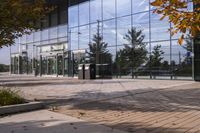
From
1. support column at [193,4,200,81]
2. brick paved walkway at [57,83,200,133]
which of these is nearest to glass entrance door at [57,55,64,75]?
support column at [193,4,200,81]

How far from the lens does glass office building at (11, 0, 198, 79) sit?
2230cm

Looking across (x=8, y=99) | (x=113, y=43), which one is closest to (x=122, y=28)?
(x=113, y=43)

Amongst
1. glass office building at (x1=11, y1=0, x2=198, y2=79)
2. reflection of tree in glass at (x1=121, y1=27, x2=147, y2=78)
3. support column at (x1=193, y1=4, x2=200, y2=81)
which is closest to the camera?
support column at (x1=193, y1=4, x2=200, y2=81)

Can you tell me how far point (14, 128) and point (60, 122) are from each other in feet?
3.63

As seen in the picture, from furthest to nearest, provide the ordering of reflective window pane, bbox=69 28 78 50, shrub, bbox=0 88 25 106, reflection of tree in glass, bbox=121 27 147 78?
reflective window pane, bbox=69 28 78 50
reflection of tree in glass, bbox=121 27 147 78
shrub, bbox=0 88 25 106

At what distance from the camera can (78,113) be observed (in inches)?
317

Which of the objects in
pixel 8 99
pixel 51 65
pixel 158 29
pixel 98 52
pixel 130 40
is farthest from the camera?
pixel 51 65

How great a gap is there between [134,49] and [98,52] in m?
4.87

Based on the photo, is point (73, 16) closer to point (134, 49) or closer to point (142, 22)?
point (134, 49)

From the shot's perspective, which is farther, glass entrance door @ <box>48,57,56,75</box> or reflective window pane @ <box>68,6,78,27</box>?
glass entrance door @ <box>48,57,56,75</box>

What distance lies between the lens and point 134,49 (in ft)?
81.9

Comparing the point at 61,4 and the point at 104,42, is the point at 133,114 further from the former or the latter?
the point at 61,4

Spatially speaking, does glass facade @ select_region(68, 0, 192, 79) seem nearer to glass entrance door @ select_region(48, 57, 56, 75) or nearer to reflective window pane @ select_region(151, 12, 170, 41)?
reflective window pane @ select_region(151, 12, 170, 41)

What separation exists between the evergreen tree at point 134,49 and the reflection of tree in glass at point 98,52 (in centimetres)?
A: 252
